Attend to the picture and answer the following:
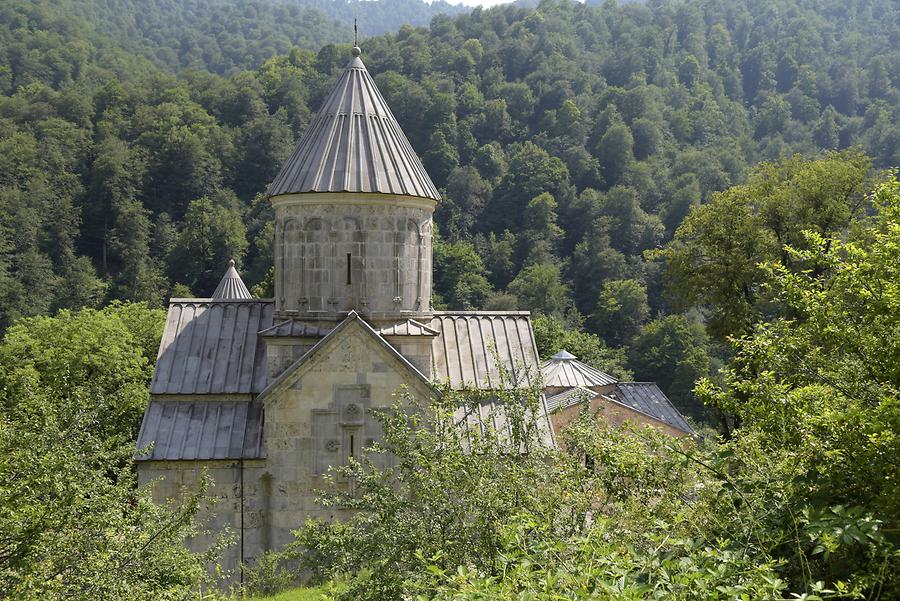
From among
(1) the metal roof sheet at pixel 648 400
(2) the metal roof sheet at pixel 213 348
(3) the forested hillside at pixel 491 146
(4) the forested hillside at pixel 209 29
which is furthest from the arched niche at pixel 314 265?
(4) the forested hillside at pixel 209 29

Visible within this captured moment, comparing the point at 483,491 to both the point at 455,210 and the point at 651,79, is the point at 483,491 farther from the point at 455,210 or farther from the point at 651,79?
the point at 651,79

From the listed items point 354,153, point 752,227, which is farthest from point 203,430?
point 752,227

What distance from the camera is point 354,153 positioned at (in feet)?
41.1

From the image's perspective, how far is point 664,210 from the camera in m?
53.6

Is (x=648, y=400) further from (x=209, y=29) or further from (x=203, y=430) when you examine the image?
(x=209, y=29)

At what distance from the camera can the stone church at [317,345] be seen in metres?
11.7

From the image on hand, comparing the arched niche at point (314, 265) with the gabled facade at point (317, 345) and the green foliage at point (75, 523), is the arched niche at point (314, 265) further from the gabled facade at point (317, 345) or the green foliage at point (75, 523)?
the green foliage at point (75, 523)

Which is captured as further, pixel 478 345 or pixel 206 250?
pixel 206 250

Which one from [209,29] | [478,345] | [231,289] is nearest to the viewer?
[478,345]

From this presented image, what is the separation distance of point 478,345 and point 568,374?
37.9ft

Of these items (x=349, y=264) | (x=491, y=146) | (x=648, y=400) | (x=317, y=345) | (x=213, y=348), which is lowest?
(x=317, y=345)

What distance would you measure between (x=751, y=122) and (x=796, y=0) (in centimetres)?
3717

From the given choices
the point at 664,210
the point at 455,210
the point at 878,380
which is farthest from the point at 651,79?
the point at 878,380

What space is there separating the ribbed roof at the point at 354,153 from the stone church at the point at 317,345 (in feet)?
0.08
